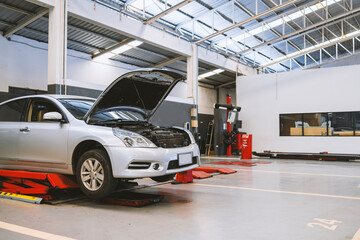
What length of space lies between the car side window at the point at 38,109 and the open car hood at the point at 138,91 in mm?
741

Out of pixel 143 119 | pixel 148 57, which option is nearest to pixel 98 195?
pixel 143 119

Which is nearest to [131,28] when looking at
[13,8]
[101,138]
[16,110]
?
[13,8]

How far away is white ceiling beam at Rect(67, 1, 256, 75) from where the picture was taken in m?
9.05

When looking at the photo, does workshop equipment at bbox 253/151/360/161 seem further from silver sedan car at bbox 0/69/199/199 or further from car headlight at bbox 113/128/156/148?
car headlight at bbox 113/128/156/148

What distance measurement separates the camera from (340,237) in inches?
99.2

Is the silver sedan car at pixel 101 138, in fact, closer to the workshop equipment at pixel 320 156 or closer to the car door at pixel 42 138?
the car door at pixel 42 138

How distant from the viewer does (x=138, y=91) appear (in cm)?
429

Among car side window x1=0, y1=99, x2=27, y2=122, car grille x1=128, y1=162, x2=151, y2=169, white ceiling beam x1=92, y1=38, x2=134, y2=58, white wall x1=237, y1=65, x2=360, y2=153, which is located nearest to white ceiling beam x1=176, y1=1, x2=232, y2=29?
white ceiling beam x1=92, y1=38, x2=134, y2=58

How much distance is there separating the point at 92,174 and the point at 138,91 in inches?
52.7

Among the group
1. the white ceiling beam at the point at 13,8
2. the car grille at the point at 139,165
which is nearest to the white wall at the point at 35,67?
the white ceiling beam at the point at 13,8

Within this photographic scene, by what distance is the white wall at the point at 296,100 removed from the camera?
1320 cm

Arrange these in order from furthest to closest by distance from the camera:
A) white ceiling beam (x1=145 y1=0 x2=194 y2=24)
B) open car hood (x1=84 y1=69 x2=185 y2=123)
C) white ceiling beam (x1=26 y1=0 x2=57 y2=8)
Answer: white ceiling beam (x1=145 y1=0 x2=194 y2=24), white ceiling beam (x1=26 y1=0 x2=57 y2=8), open car hood (x1=84 y1=69 x2=185 y2=123)

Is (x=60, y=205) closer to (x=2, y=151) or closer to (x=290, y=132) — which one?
(x=2, y=151)

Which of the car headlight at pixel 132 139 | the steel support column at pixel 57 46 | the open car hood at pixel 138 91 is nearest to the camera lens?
the car headlight at pixel 132 139
